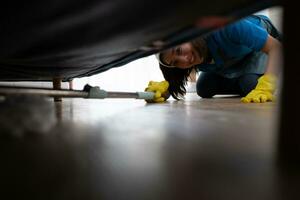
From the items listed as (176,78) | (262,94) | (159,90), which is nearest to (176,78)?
(176,78)

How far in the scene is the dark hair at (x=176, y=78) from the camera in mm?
1594

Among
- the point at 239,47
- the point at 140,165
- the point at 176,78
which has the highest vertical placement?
the point at 239,47

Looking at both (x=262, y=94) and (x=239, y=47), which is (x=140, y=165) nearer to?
(x=262, y=94)

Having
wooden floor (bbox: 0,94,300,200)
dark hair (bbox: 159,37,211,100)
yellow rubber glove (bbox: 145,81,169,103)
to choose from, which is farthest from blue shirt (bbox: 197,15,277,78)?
wooden floor (bbox: 0,94,300,200)

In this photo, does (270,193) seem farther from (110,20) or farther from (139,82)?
(139,82)

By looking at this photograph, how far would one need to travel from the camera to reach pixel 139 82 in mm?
2912

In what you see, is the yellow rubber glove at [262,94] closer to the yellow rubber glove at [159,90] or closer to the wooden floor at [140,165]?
the yellow rubber glove at [159,90]

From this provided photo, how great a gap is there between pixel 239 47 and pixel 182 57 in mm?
279

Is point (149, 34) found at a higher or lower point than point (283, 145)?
higher

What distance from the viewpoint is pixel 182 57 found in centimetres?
133

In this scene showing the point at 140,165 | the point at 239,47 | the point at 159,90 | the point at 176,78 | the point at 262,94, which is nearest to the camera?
the point at 140,165

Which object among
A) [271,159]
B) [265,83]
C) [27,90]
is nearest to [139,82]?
[265,83]

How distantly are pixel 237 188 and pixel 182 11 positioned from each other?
7.5 inches

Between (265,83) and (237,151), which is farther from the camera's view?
(265,83)
